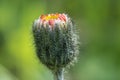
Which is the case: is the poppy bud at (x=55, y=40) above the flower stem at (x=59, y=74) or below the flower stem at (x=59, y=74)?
above

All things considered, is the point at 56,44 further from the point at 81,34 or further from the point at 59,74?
the point at 81,34

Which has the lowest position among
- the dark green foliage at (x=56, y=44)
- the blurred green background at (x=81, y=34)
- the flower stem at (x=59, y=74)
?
the flower stem at (x=59, y=74)

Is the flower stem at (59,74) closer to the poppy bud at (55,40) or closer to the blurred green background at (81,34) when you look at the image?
the poppy bud at (55,40)

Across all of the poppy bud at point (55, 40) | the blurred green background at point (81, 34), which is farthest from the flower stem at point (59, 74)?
A: the blurred green background at point (81, 34)

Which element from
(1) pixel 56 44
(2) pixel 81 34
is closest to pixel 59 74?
(1) pixel 56 44

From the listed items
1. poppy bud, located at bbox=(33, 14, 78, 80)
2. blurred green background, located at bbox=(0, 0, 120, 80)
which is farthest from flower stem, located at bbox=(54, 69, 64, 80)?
blurred green background, located at bbox=(0, 0, 120, 80)

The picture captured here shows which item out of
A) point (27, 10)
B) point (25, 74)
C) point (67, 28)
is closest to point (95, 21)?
point (27, 10)

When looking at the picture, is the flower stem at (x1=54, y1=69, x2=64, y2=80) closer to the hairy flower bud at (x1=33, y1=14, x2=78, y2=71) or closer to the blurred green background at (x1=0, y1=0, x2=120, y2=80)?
the hairy flower bud at (x1=33, y1=14, x2=78, y2=71)

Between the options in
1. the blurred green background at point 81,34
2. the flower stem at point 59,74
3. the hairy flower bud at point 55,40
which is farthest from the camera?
the blurred green background at point 81,34
